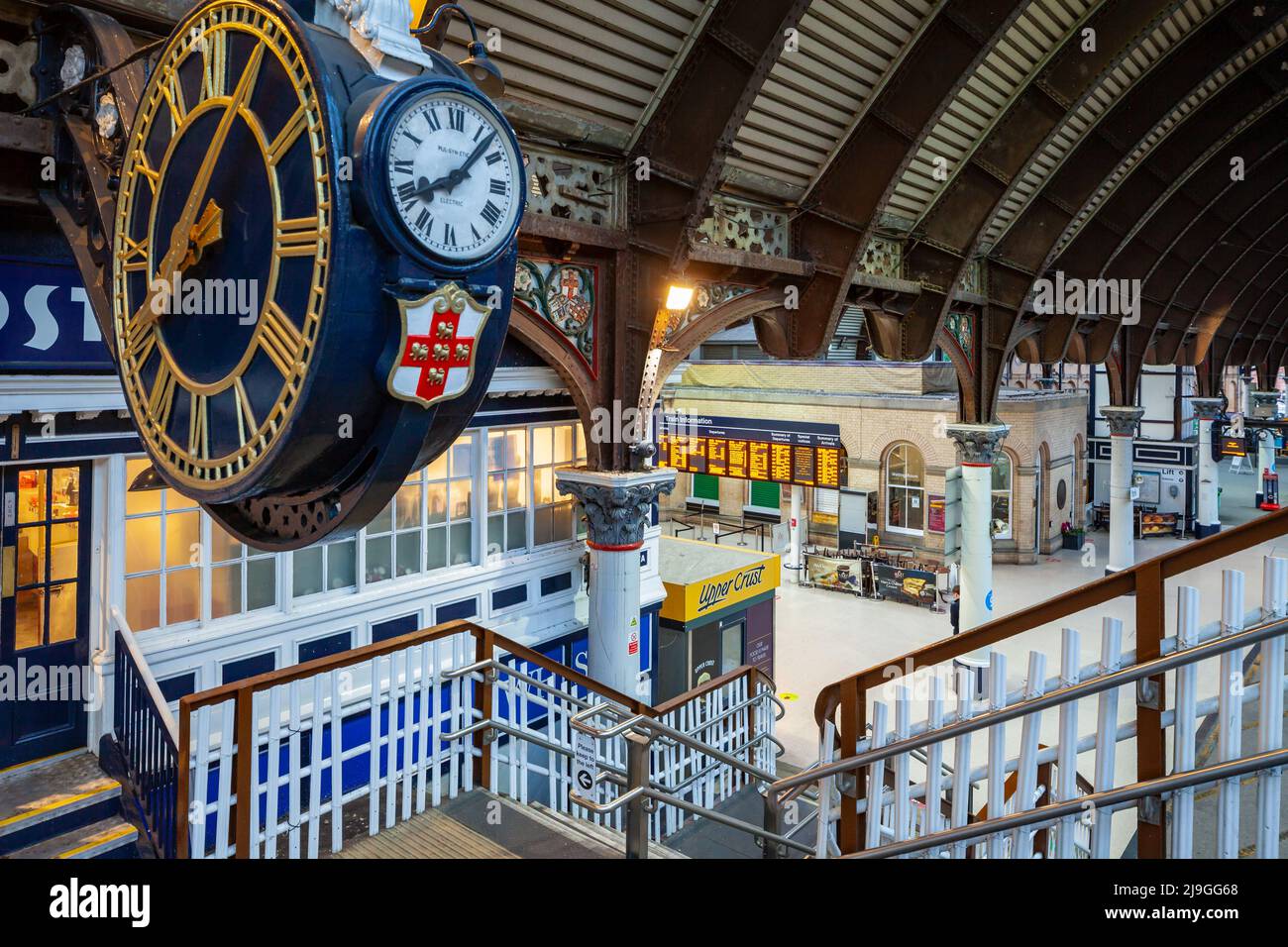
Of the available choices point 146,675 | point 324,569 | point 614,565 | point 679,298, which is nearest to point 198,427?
point 146,675

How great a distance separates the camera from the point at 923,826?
14.1 ft

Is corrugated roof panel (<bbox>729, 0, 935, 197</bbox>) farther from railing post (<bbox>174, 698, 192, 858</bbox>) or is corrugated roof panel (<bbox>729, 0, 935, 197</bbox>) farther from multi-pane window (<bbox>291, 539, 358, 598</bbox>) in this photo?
railing post (<bbox>174, 698, 192, 858</bbox>)

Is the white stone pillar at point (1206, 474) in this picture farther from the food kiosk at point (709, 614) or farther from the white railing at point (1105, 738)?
the white railing at point (1105, 738)

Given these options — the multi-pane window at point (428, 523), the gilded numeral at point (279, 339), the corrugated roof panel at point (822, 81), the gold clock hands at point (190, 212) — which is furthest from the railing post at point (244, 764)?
the corrugated roof panel at point (822, 81)

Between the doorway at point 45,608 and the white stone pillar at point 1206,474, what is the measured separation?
30.9 m

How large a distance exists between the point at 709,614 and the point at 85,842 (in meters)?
8.15

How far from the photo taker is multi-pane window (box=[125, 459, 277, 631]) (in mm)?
6938

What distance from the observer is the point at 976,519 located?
1593 centimetres

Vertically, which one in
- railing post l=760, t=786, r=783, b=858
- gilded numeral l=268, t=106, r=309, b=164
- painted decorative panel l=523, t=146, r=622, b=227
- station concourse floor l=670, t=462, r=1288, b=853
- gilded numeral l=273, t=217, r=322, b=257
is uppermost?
painted decorative panel l=523, t=146, r=622, b=227

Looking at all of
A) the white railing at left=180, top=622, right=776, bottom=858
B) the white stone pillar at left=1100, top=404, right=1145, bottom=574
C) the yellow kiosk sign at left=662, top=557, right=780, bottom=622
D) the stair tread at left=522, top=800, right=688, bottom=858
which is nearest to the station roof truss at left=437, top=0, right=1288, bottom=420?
the yellow kiosk sign at left=662, top=557, right=780, bottom=622

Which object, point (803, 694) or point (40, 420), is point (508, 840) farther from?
point (803, 694)

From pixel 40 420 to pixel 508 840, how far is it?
4292 mm

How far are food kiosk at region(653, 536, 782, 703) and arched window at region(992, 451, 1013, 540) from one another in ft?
47.3
